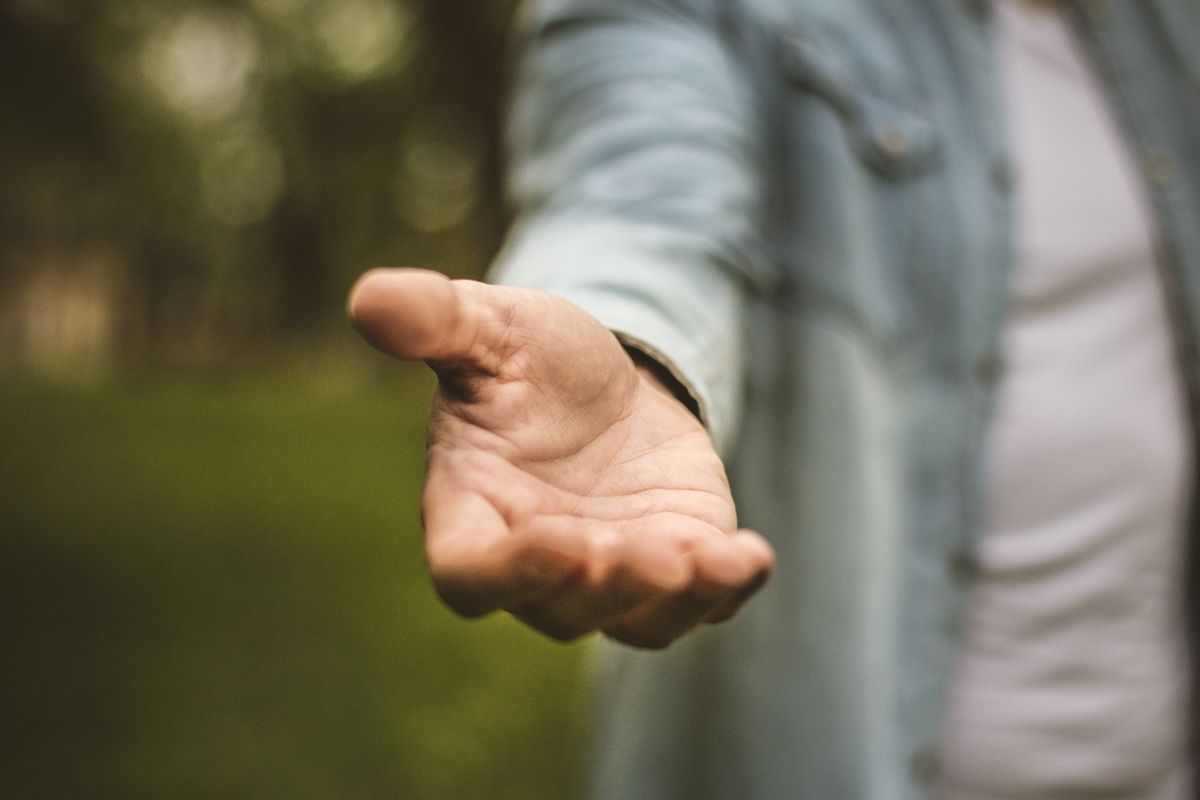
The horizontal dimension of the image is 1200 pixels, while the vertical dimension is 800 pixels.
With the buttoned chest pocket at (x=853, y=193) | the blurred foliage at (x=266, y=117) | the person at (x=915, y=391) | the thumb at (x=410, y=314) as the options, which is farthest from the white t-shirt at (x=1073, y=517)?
the blurred foliage at (x=266, y=117)

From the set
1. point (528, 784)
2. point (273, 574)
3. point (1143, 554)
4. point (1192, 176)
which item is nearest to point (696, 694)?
point (1143, 554)

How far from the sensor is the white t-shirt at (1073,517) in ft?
5.41

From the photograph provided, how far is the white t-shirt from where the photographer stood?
1.65 metres

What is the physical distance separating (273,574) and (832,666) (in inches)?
217

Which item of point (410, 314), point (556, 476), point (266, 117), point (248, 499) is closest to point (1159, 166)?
point (556, 476)

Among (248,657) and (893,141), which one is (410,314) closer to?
(893,141)

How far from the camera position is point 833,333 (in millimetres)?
1622

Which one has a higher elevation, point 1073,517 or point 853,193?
point 853,193

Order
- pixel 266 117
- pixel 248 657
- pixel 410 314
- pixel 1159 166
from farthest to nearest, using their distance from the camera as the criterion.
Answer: pixel 266 117 < pixel 248 657 < pixel 1159 166 < pixel 410 314

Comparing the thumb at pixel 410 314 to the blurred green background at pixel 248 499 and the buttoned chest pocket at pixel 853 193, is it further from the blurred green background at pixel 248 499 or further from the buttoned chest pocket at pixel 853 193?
the blurred green background at pixel 248 499

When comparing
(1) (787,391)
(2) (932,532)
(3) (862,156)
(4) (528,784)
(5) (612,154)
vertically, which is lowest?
(4) (528,784)

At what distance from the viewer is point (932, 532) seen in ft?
→ 5.50

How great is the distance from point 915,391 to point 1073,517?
322 millimetres

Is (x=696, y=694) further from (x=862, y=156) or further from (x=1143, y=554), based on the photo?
(x=862, y=156)
